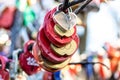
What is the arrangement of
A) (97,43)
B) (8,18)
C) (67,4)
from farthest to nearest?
(8,18) < (97,43) < (67,4)

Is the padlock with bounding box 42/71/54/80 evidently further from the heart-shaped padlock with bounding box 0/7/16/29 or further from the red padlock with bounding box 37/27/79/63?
Result: the heart-shaped padlock with bounding box 0/7/16/29

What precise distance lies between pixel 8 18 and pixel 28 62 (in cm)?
51

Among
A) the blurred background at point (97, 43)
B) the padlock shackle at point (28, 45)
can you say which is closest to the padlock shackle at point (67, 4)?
the padlock shackle at point (28, 45)

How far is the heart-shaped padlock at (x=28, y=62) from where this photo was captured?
0.67 metres

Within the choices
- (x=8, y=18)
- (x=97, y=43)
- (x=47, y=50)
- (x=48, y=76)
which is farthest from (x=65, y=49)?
(x=8, y=18)

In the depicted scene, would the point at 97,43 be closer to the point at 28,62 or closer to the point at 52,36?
the point at 28,62

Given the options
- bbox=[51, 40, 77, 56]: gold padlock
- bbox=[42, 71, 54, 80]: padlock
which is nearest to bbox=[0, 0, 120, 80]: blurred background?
bbox=[42, 71, 54, 80]: padlock

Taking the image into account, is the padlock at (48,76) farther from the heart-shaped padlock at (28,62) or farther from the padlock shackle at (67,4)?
the padlock shackle at (67,4)

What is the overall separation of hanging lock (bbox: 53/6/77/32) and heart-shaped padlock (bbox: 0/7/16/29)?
0.65 metres

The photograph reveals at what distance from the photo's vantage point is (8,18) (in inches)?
45.8

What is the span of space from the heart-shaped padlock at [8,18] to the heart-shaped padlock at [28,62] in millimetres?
473

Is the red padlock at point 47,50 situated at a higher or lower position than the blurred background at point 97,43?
higher

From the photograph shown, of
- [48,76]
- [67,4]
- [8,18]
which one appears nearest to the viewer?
[67,4]

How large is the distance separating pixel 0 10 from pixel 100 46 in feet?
1.22
